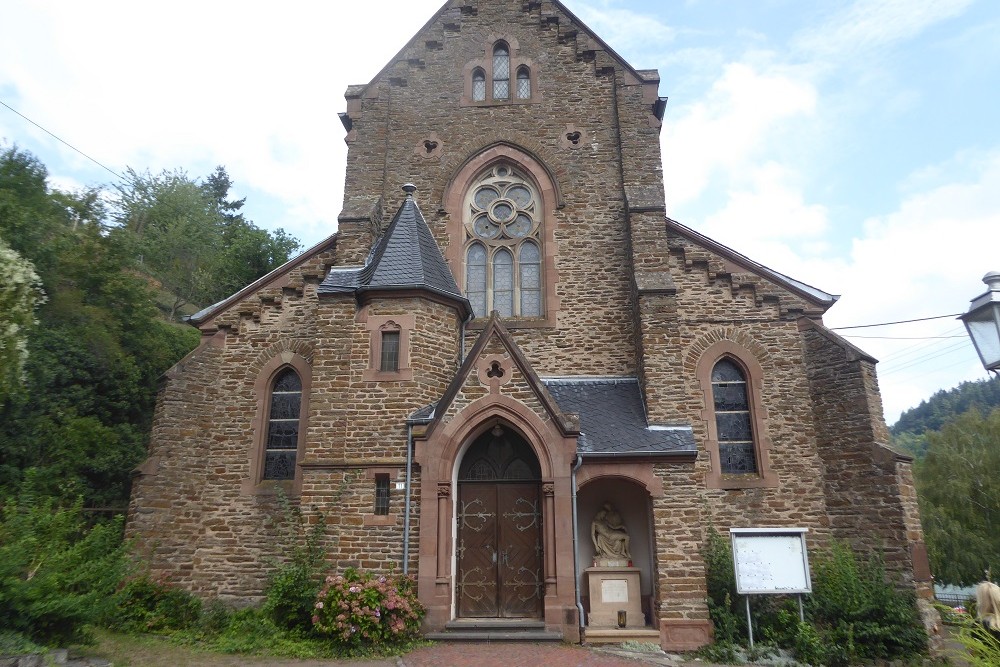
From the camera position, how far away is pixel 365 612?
10.6 m

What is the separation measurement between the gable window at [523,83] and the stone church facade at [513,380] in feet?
0.23

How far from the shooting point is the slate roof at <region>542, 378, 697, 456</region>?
12562mm

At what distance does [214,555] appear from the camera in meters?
14.2

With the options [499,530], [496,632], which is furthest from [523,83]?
[496,632]

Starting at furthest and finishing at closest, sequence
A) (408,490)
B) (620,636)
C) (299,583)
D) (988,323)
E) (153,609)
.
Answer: (153,609) → (408,490) → (299,583) → (620,636) → (988,323)

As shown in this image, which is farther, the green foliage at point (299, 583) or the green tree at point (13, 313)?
the green tree at point (13, 313)

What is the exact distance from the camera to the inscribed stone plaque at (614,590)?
12.4m

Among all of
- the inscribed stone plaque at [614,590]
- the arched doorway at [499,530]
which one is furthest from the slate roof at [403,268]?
the inscribed stone plaque at [614,590]

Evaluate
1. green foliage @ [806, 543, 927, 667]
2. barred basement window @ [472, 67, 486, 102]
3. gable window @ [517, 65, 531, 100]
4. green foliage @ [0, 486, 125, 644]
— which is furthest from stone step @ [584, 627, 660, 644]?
barred basement window @ [472, 67, 486, 102]

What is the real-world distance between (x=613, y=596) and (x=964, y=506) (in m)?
21.7

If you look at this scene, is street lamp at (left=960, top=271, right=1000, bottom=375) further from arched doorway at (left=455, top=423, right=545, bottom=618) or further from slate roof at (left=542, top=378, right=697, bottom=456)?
arched doorway at (left=455, top=423, right=545, bottom=618)

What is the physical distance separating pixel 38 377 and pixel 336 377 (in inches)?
305

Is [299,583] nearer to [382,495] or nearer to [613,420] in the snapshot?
[382,495]

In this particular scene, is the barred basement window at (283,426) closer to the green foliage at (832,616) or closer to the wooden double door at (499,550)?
the wooden double door at (499,550)
